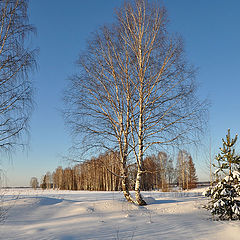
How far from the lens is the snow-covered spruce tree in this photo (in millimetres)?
7695

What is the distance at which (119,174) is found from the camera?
65.8ft

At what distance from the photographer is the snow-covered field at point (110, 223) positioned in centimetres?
569

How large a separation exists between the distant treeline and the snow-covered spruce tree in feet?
4.37

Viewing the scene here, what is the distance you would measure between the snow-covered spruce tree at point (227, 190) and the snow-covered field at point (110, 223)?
1.55 ft

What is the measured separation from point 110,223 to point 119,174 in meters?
13.3

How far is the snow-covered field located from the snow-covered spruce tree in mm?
473

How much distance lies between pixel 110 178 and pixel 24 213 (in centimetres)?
3557

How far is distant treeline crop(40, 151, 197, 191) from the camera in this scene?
32.4ft

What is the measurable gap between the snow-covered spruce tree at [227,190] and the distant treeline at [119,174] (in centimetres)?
133

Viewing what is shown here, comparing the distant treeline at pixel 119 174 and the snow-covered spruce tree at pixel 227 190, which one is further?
the distant treeline at pixel 119 174

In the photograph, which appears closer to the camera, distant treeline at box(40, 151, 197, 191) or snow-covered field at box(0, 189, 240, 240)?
snow-covered field at box(0, 189, 240, 240)

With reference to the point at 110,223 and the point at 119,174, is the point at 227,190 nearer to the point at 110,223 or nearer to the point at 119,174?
the point at 110,223

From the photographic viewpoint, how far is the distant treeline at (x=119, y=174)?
9.88 meters

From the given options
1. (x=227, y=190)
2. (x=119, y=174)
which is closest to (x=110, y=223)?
(x=227, y=190)
